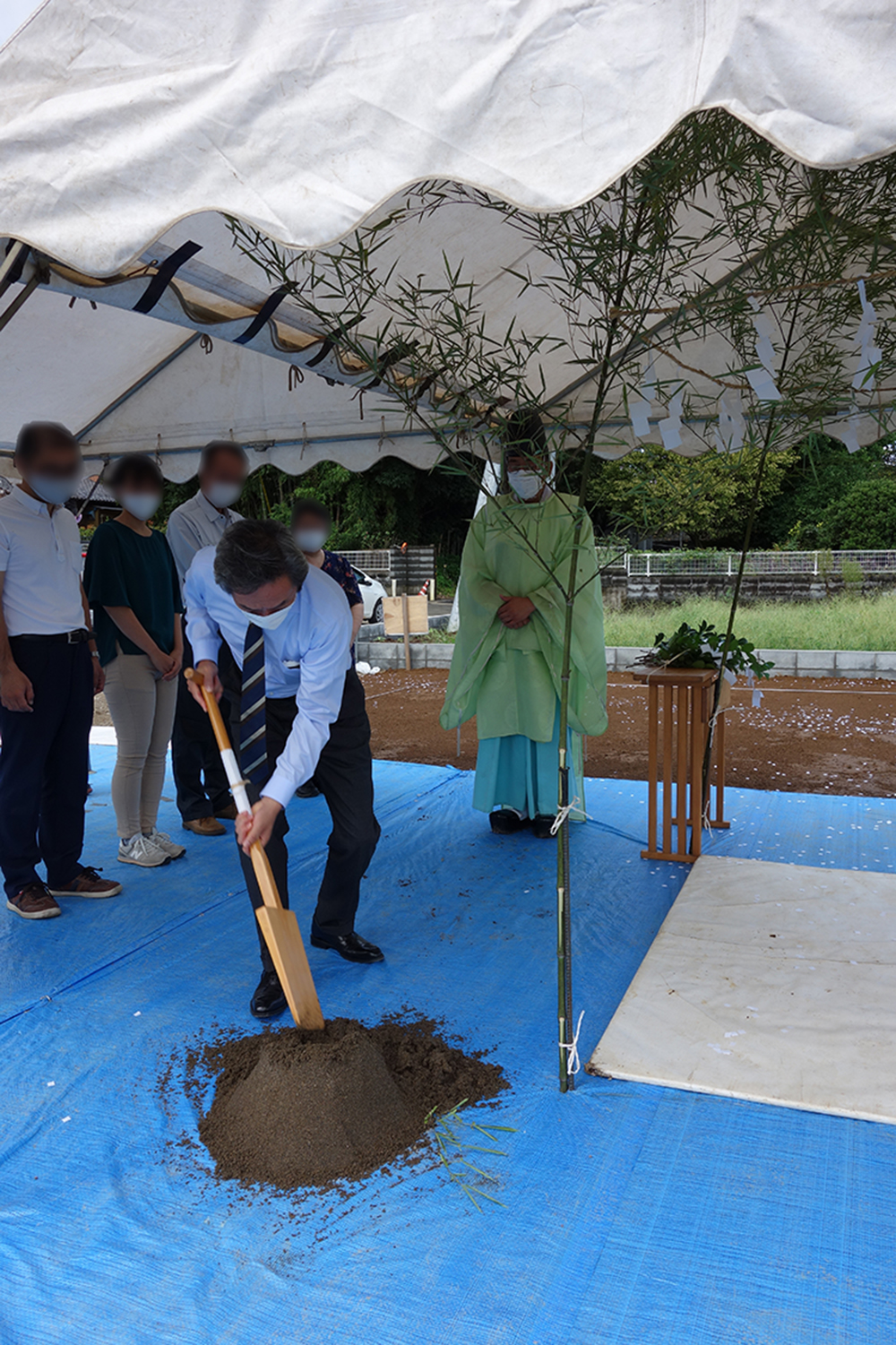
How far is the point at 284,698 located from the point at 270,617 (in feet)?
1.30

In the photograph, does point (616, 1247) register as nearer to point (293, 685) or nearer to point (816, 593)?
point (293, 685)

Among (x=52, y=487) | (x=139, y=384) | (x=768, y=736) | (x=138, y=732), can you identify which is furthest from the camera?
(x=768, y=736)

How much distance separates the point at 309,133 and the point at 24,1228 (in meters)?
2.02

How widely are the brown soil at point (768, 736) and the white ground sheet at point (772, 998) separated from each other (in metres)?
2.01

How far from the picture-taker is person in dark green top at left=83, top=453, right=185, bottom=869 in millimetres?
3291

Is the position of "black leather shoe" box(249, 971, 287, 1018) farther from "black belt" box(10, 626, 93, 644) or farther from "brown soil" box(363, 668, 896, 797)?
"brown soil" box(363, 668, 896, 797)

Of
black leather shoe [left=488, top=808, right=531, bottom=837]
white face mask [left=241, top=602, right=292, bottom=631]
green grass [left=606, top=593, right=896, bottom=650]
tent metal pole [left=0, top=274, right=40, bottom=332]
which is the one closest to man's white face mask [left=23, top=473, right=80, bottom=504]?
tent metal pole [left=0, top=274, right=40, bottom=332]

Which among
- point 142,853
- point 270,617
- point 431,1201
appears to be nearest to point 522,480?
point 270,617

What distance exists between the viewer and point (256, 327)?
9.90 feet

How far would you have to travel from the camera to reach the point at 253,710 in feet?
7.82

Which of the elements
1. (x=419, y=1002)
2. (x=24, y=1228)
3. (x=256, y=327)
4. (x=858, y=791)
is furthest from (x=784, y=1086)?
(x=858, y=791)

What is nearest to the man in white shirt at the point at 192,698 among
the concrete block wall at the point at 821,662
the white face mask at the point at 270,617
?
the white face mask at the point at 270,617

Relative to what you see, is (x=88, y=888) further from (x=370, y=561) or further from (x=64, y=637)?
(x=370, y=561)

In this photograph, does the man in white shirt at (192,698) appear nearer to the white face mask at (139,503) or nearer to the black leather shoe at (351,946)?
the white face mask at (139,503)
